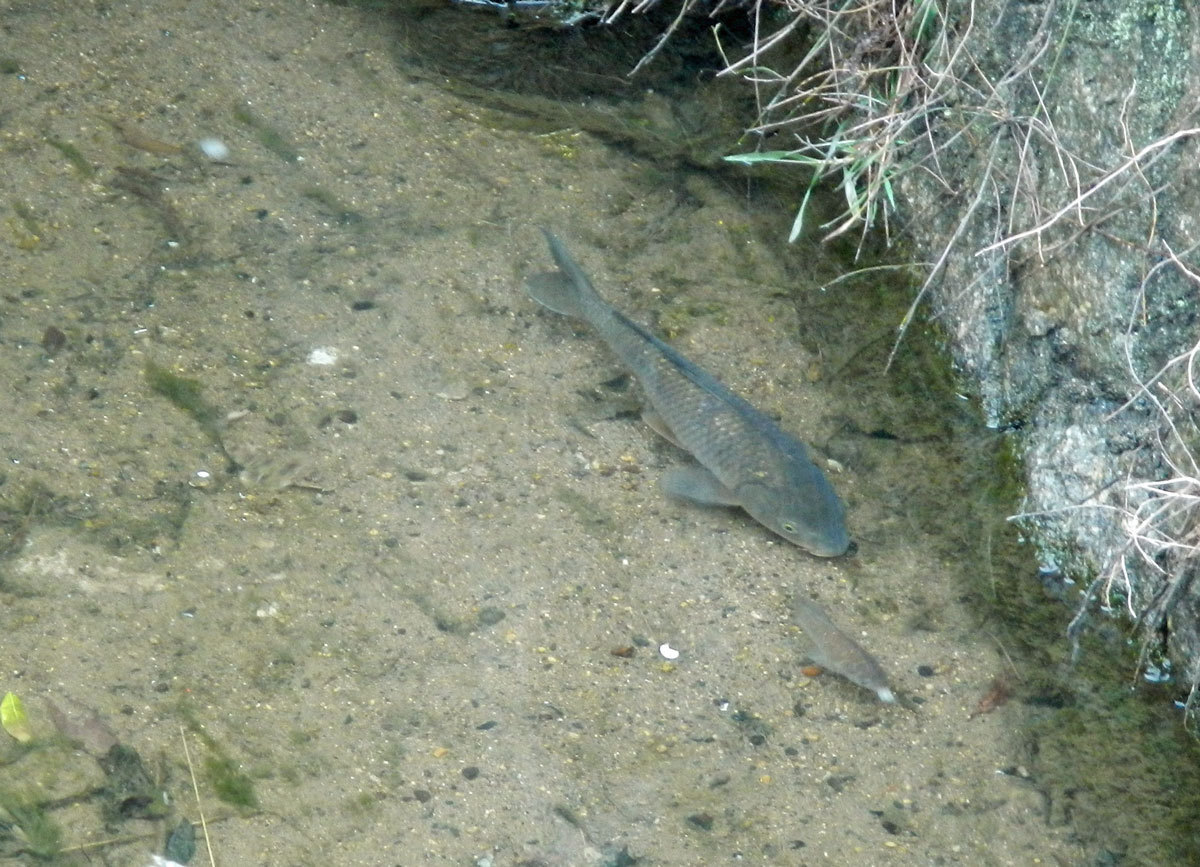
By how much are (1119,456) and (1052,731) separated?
3.17 feet

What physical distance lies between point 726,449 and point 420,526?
1.11m

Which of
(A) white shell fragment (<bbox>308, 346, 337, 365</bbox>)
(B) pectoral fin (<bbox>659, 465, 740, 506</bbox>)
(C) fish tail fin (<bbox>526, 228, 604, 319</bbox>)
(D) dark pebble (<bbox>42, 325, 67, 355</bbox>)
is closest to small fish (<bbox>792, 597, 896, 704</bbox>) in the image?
(B) pectoral fin (<bbox>659, 465, 740, 506</bbox>)

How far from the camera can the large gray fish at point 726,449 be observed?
4.13 m

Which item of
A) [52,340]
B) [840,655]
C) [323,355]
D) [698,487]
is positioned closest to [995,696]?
[840,655]

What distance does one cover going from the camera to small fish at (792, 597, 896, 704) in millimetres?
3730

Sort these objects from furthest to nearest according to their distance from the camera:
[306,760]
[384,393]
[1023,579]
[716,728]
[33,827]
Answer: [384,393] → [1023,579] → [716,728] → [306,760] → [33,827]

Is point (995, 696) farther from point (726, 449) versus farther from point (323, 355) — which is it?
point (323, 355)

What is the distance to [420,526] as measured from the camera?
13.5 feet

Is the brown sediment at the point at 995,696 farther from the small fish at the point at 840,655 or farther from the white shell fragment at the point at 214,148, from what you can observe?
the white shell fragment at the point at 214,148

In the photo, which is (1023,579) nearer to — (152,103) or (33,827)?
(33,827)

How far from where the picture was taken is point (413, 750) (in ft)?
11.4

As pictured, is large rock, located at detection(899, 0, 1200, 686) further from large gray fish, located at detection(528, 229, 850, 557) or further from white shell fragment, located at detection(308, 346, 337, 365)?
white shell fragment, located at detection(308, 346, 337, 365)

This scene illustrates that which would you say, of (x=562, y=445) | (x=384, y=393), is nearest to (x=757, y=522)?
(x=562, y=445)

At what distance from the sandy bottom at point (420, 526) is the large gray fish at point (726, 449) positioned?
0.40 feet
